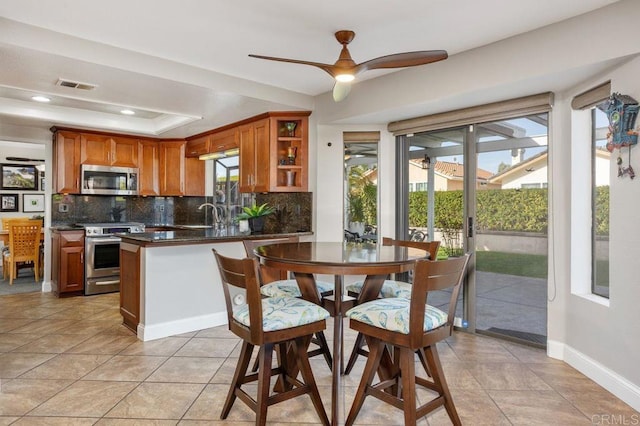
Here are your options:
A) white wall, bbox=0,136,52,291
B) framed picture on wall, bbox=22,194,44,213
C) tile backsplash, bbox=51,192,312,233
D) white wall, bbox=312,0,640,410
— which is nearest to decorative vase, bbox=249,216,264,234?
tile backsplash, bbox=51,192,312,233

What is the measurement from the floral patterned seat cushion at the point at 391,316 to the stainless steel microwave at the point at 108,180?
4.65 metres

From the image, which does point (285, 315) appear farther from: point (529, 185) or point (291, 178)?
point (291, 178)

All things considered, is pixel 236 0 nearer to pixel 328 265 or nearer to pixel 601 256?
pixel 328 265

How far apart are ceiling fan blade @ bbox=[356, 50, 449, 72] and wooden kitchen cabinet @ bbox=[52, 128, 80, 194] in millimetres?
4470

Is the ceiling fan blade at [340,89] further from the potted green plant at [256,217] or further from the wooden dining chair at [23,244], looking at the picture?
the wooden dining chair at [23,244]

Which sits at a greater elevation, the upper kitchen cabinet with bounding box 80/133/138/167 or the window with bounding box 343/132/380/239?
the upper kitchen cabinet with bounding box 80/133/138/167

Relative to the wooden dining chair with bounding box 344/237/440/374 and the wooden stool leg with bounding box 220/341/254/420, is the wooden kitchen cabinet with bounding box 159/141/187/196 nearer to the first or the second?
the wooden dining chair with bounding box 344/237/440/374

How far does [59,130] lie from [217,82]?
9.59ft

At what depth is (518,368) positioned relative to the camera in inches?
111

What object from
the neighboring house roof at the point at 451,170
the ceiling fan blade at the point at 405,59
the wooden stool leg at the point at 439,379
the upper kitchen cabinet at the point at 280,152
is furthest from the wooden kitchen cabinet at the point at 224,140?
the wooden stool leg at the point at 439,379

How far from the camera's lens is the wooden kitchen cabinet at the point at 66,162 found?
5.11m

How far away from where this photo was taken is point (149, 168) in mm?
5828

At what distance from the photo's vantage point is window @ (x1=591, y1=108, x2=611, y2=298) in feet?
9.04

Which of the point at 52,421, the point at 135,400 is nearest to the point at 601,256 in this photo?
the point at 135,400
